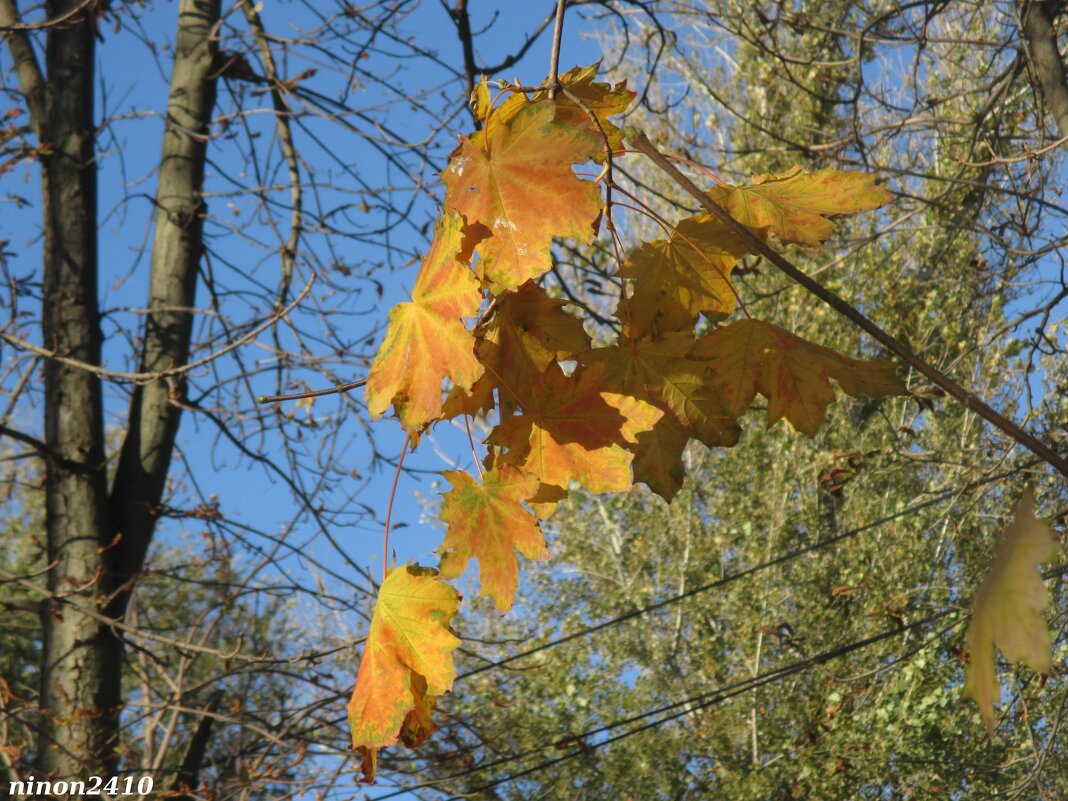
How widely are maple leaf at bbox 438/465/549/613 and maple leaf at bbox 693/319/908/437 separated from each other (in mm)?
220

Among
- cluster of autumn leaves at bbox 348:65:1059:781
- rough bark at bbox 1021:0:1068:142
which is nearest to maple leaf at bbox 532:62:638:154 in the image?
cluster of autumn leaves at bbox 348:65:1059:781

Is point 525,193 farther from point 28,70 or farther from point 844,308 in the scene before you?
point 28,70

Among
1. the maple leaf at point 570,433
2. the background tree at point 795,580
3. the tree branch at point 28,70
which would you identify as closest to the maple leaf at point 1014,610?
the maple leaf at point 570,433

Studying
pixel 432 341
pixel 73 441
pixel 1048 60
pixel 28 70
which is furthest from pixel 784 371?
pixel 28 70

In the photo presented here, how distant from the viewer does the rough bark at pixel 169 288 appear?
106 inches

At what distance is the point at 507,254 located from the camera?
745mm

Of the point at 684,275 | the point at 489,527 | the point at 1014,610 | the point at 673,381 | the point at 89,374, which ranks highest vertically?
the point at 89,374

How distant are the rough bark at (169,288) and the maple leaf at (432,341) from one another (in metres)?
1.82

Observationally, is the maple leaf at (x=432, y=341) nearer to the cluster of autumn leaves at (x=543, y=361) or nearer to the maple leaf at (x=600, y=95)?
the cluster of autumn leaves at (x=543, y=361)

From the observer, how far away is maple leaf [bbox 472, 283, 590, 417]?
2.75 feet

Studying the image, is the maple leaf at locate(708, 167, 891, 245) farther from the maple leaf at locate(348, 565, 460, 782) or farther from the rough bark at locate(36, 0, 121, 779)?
→ the rough bark at locate(36, 0, 121, 779)

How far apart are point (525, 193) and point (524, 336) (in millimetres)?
137

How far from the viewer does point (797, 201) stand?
96 cm

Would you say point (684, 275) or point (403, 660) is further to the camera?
point (684, 275)
